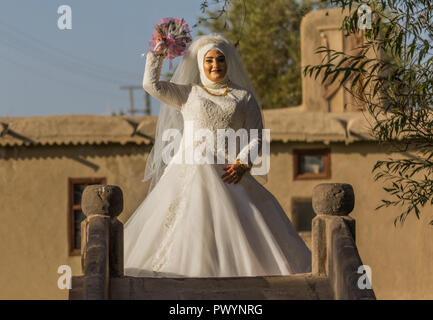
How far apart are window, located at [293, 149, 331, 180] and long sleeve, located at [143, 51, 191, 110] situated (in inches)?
298

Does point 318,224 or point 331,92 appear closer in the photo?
point 318,224

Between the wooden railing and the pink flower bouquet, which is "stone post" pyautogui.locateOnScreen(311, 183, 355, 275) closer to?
the wooden railing

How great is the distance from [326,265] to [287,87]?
792 inches

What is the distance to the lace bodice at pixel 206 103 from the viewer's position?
8.03 meters

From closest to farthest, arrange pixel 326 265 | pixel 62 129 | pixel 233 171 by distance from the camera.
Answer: pixel 326 265, pixel 233 171, pixel 62 129

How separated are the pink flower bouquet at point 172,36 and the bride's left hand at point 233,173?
1.27 m

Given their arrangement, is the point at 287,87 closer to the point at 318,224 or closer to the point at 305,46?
the point at 305,46

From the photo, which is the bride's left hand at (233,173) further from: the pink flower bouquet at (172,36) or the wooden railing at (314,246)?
the pink flower bouquet at (172,36)

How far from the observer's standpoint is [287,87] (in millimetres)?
26828

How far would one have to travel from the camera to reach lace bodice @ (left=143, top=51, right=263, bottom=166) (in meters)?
8.03

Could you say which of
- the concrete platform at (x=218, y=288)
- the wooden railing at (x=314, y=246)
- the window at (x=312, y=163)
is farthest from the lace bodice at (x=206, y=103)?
the window at (x=312, y=163)

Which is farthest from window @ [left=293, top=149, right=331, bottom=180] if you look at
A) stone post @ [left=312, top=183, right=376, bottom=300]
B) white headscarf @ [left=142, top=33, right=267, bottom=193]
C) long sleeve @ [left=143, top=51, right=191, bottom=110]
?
stone post @ [left=312, top=183, right=376, bottom=300]

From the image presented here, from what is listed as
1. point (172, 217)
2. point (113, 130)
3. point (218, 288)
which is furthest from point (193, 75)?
point (113, 130)
